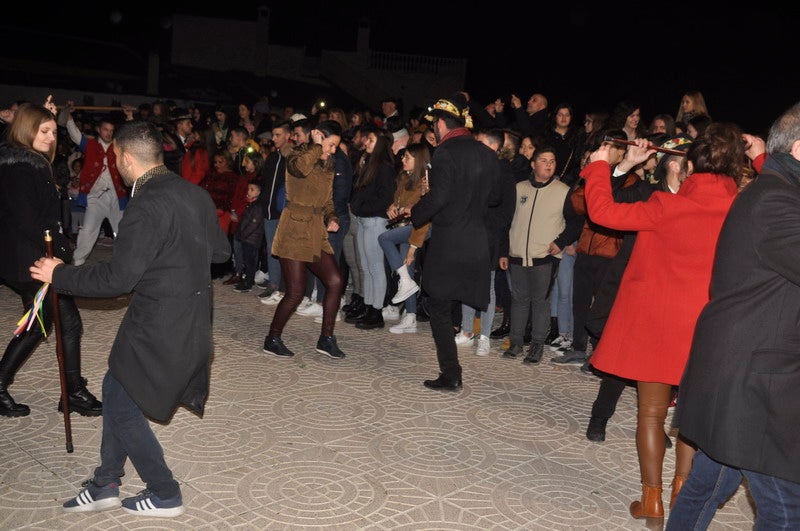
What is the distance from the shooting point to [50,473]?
4.23m

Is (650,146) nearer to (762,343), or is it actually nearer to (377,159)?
(762,343)

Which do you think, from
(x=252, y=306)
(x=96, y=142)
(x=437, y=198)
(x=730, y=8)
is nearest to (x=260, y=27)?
(x=730, y=8)

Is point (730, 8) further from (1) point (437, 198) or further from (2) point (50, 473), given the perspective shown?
(2) point (50, 473)

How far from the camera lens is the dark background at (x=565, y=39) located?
60.3 ft

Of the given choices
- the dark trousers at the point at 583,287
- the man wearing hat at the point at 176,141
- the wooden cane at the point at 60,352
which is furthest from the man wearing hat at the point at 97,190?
the dark trousers at the point at 583,287

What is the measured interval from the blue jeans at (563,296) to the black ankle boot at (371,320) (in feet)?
5.70

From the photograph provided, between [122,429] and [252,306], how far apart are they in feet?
15.6

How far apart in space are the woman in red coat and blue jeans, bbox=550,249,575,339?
3.07m

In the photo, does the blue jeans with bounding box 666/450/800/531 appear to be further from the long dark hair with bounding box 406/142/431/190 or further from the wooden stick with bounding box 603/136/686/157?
the long dark hair with bounding box 406/142/431/190

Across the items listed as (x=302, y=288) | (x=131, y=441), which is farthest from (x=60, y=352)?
(x=302, y=288)

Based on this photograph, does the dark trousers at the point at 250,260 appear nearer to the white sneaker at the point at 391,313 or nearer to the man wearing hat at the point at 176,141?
the man wearing hat at the point at 176,141

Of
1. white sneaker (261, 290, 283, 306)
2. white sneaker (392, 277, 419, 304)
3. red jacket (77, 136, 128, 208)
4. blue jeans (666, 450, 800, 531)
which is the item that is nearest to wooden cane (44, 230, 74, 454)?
blue jeans (666, 450, 800, 531)

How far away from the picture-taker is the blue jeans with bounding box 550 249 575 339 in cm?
722

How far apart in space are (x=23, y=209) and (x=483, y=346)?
4.03 metres
